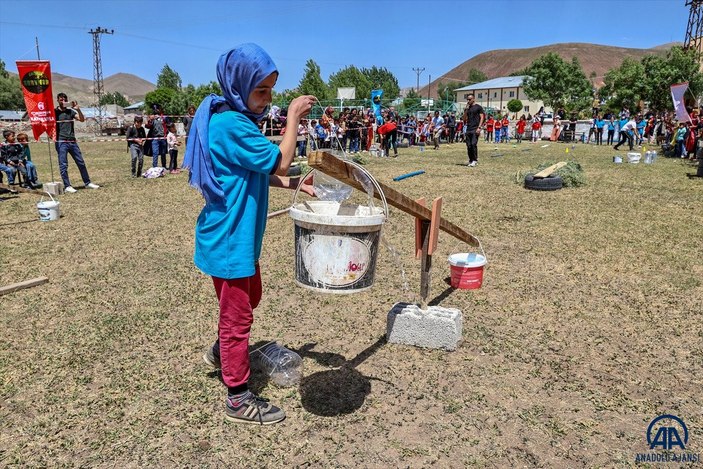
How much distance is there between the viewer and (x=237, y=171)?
8.29 feet

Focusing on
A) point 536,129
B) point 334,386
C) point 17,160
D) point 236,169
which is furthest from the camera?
point 536,129

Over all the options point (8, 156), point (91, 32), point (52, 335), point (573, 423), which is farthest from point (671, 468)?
point (91, 32)

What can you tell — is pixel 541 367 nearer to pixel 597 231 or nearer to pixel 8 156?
pixel 597 231

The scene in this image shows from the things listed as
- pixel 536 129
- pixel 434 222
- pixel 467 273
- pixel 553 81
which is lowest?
pixel 467 273

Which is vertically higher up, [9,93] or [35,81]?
[9,93]

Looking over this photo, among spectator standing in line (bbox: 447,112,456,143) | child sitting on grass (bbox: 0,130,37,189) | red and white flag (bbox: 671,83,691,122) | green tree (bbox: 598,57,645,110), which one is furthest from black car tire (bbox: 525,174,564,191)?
green tree (bbox: 598,57,645,110)

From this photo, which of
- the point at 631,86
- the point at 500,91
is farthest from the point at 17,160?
the point at 500,91

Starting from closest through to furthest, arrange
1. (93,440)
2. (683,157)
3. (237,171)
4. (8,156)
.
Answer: (237,171) < (93,440) < (8,156) < (683,157)

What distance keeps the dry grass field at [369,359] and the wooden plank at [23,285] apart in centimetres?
14

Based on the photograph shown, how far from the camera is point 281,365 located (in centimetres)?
344

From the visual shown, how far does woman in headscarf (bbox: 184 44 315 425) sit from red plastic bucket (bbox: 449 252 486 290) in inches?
110

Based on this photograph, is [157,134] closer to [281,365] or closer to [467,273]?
[467,273]

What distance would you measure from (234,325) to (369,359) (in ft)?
4.31

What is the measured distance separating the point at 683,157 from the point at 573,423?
18.6 meters
